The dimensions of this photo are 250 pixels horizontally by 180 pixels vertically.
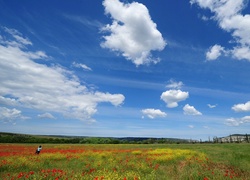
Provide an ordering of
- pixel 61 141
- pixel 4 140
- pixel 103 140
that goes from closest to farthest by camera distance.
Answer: pixel 4 140, pixel 61 141, pixel 103 140

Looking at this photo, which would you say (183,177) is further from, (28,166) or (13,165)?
(13,165)

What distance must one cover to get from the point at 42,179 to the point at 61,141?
66718 mm

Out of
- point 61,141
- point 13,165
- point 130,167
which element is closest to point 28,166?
point 13,165

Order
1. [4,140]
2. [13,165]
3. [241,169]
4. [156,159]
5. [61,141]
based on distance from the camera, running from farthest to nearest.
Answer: [61,141], [4,140], [156,159], [13,165], [241,169]

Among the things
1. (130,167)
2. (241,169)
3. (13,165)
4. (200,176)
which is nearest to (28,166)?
(13,165)

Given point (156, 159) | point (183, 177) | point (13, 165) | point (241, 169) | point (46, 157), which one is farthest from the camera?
point (46, 157)

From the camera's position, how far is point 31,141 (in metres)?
63.0

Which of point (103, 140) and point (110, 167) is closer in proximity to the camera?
point (110, 167)

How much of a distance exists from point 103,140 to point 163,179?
232ft

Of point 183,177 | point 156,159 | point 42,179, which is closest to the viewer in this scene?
point 42,179

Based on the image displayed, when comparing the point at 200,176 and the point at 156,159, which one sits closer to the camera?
the point at 200,176

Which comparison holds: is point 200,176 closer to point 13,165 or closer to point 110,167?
point 110,167

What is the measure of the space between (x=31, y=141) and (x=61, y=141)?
11.3 m

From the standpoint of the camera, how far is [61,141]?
72312 millimetres
